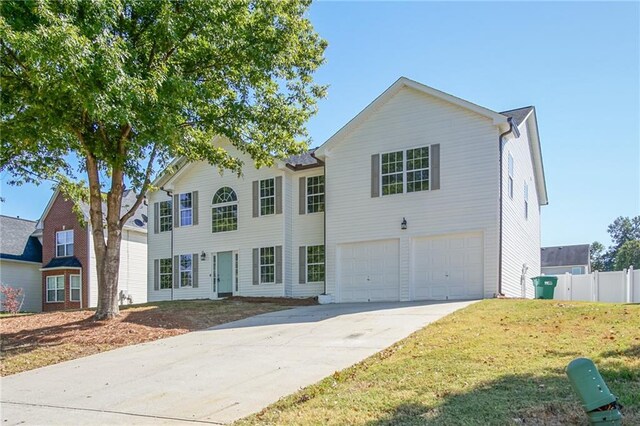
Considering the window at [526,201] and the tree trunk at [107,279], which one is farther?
the window at [526,201]

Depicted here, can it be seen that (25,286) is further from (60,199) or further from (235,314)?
(235,314)

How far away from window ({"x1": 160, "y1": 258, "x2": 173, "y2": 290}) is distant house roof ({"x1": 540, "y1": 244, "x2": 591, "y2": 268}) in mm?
38488

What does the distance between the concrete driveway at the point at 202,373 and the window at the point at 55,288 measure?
1928 cm

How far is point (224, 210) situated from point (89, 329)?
9.82m

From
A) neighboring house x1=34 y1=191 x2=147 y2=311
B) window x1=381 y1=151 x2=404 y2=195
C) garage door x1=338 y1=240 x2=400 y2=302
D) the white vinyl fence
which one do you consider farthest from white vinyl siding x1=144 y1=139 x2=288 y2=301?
the white vinyl fence

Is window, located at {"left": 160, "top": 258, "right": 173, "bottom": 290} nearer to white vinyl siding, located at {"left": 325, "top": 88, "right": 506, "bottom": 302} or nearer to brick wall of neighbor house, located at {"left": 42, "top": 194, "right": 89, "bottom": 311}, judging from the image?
brick wall of neighbor house, located at {"left": 42, "top": 194, "right": 89, "bottom": 311}

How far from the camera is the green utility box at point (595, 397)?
4.34 m

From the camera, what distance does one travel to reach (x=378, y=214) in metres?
17.7

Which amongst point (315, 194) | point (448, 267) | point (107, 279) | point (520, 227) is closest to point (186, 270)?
point (315, 194)

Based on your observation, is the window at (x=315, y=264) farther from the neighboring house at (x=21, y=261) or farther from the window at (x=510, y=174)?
the neighboring house at (x=21, y=261)

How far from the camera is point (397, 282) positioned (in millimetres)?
17250

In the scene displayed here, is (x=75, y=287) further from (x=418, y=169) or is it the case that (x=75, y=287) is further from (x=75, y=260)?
(x=418, y=169)

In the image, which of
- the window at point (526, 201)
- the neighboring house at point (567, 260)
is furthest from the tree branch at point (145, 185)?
the neighboring house at point (567, 260)

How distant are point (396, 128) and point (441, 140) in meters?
1.65
